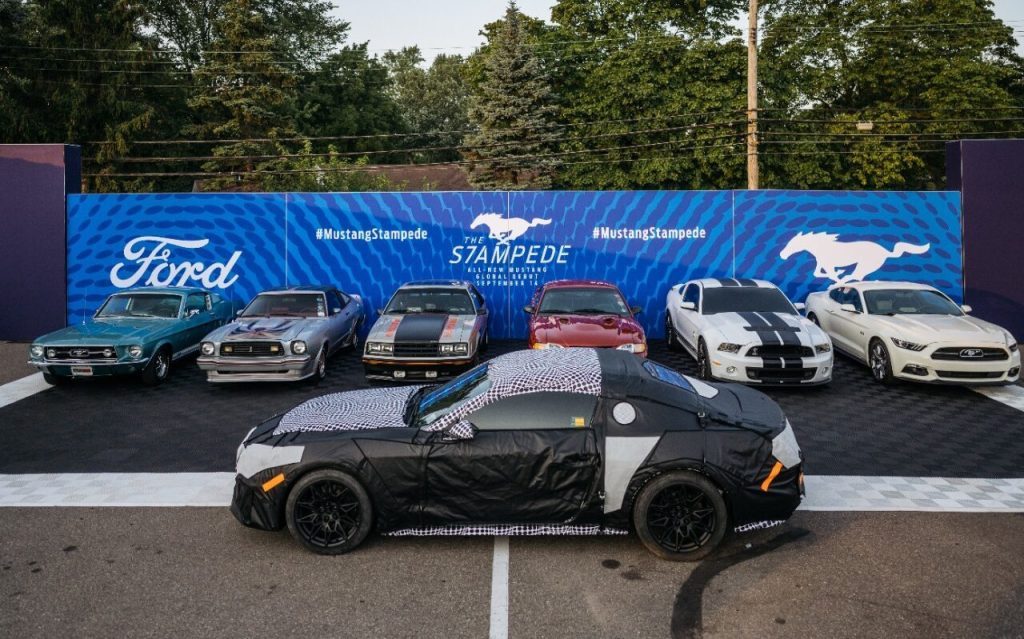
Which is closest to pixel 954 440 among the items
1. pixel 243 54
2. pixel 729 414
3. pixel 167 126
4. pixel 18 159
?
pixel 729 414

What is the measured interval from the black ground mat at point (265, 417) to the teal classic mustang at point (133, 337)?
41 cm

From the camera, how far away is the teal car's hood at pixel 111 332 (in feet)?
36.0

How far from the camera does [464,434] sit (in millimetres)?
5527

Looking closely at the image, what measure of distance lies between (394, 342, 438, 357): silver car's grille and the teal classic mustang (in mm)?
3938

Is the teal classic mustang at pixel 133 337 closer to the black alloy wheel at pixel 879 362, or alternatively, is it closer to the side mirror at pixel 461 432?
the side mirror at pixel 461 432

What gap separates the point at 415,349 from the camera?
10.7 meters

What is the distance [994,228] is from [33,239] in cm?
2016

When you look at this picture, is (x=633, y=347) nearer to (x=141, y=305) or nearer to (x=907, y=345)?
(x=907, y=345)

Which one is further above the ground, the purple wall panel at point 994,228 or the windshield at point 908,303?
the purple wall panel at point 994,228

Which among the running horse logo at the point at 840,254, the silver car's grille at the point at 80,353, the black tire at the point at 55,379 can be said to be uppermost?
the running horse logo at the point at 840,254

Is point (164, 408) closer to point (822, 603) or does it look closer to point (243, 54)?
point (822, 603)

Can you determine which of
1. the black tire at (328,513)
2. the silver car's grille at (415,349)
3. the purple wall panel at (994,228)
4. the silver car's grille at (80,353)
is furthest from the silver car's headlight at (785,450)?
the purple wall panel at (994,228)

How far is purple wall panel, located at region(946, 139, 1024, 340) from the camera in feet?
49.7

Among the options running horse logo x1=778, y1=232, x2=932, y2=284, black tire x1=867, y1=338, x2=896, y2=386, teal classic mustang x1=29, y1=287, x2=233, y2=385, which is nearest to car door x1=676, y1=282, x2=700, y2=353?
black tire x1=867, y1=338, x2=896, y2=386
